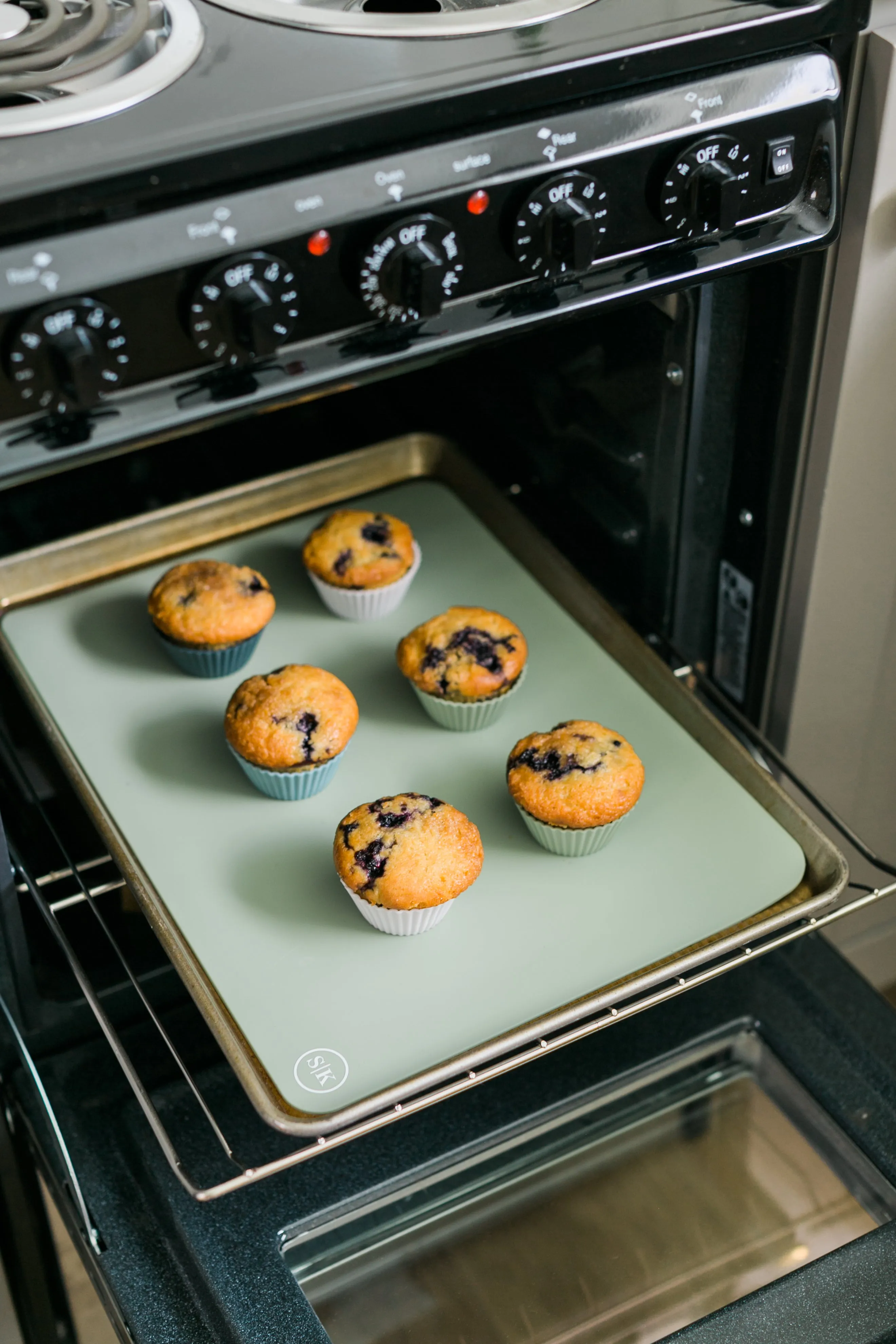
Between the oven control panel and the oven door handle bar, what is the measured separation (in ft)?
1.45

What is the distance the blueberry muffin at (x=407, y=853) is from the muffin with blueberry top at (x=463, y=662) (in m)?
0.14

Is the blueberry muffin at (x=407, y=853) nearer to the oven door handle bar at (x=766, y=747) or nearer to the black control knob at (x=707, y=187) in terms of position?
the oven door handle bar at (x=766, y=747)

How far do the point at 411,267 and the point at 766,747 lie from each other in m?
0.58

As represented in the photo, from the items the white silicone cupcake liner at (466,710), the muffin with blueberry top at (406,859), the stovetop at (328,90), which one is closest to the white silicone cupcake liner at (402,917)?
the muffin with blueberry top at (406,859)

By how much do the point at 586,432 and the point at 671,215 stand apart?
15.9 inches

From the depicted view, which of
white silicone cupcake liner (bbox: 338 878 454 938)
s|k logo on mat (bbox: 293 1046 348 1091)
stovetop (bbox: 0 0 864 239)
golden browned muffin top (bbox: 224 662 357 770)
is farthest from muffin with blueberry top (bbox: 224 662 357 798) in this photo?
stovetop (bbox: 0 0 864 239)

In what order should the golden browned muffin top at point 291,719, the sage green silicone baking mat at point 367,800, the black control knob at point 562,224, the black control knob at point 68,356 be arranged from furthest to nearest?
1. the golden browned muffin top at point 291,719
2. the sage green silicone baking mat at point 367,800
3. the black control knob at point 562,224
4. the black control knob at point 68,356

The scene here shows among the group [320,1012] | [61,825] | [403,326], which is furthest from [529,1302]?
[403,326]

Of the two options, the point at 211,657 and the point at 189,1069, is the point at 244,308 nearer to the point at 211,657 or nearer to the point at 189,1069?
the point at 211,657

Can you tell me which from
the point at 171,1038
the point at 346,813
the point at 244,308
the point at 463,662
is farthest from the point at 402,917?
the point at 244,308

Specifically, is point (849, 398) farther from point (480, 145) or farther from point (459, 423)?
point (459, 423)

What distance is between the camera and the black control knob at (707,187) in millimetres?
1000

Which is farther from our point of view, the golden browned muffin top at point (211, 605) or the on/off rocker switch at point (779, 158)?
the golden browned muffin top at point (211, 605)

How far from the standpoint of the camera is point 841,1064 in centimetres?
126
